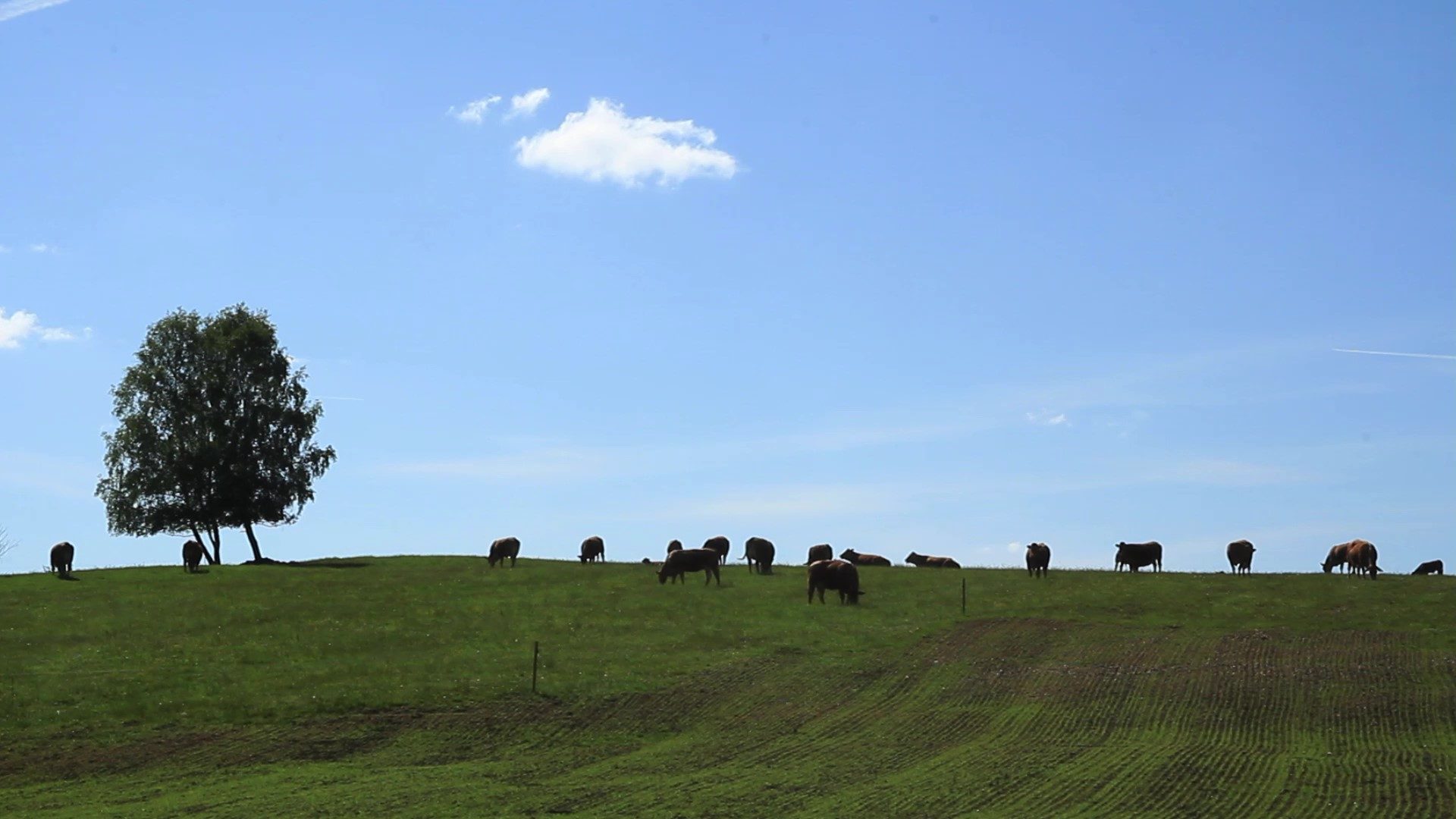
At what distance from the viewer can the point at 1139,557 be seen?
62562 millimetres

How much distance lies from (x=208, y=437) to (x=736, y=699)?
2108 inches

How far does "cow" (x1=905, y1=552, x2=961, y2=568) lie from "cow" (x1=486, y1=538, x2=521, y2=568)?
1992cm

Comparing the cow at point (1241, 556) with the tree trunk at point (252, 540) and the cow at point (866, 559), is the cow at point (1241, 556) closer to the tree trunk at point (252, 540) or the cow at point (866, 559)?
the cow at point (866, 559)

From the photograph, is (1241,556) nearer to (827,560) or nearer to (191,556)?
(827,560)

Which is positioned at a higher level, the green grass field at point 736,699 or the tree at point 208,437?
the tree at point 208,437

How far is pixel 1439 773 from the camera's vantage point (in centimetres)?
2934

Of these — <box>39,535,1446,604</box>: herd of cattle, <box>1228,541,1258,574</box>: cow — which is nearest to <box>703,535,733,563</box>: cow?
A: <box>39,535,1446,604</box>: herd of cattle

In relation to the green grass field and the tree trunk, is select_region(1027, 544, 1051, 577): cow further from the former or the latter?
the tree trunk

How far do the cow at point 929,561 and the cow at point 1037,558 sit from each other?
7.70 meters

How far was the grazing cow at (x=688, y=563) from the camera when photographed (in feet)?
187

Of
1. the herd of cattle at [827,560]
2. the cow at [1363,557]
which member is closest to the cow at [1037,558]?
the herd of cattle at [827,560]

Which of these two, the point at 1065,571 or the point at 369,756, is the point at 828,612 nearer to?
the point at 1065,571

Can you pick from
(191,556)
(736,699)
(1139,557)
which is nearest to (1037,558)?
(1139,557)

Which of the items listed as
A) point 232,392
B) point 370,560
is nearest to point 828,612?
point 370,560
